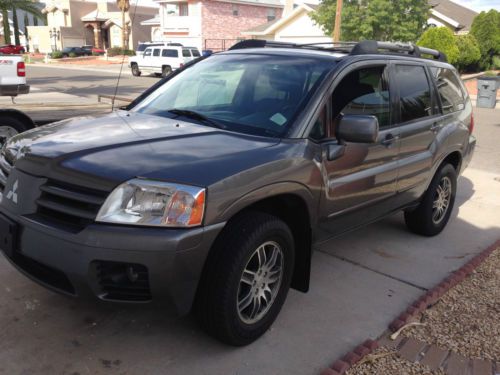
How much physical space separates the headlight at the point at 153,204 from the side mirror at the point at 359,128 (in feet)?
4.06

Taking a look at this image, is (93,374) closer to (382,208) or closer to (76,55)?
(382,208)

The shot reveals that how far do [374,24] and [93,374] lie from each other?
3059 centimetres

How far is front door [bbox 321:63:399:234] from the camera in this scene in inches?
137

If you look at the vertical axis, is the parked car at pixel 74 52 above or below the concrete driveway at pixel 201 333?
above

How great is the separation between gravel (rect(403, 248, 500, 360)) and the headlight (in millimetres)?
1792

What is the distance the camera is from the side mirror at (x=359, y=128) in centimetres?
321

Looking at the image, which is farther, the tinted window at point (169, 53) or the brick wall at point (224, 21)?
the brick wall at point (224, 21)

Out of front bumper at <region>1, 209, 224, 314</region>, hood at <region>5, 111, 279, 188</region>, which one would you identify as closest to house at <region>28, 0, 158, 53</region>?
hood at <region>5, 111, 279, 188</region>

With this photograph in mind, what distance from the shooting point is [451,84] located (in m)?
5.21

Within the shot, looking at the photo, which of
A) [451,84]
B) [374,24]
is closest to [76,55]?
[374,24]

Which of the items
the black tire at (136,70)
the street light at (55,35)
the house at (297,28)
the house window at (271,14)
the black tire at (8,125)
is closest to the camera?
the black tire at (8,125)

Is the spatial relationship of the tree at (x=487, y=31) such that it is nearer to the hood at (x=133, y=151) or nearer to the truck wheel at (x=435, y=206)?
the truck wheel at (x=435, y=206)

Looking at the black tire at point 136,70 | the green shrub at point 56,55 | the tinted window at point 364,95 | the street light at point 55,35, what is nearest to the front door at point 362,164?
the tinted window at point 364,95

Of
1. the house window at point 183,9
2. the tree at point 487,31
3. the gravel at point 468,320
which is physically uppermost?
the house window at point 183,9
